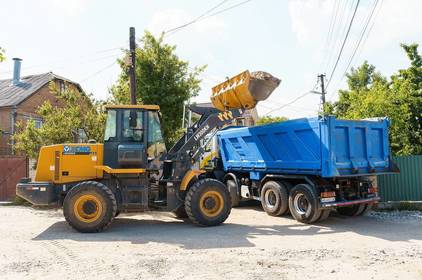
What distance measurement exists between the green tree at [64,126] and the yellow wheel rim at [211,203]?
7.14 metres

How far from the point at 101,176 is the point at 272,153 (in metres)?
4.74

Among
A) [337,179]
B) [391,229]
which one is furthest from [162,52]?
[391,229]

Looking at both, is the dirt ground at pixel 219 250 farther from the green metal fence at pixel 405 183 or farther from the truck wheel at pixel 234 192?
the truck wheel at pixel 234 192

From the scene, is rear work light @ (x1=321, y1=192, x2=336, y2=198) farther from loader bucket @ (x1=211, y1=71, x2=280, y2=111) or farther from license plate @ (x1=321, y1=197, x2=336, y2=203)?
loader bucket @ (x1=211, y1=71, x2=280, y2=111)

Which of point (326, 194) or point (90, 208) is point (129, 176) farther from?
point (326, 194)

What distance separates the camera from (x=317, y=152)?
33.7 feet

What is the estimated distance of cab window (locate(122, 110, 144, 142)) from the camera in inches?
396

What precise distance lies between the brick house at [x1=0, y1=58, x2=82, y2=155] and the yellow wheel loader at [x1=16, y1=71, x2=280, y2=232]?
46.5 feet

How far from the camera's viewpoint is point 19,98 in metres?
27.1

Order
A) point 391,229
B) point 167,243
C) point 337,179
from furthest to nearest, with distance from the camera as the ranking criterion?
point 337,179
point 391,229
point 167,243

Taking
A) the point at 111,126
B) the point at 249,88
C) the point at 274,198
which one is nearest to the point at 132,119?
the point at 111,126

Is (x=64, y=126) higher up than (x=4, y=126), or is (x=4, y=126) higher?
(x=4, y=126)

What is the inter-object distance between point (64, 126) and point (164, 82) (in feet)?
14.7

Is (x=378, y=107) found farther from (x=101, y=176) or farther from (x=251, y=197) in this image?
(x=101, y=176)
